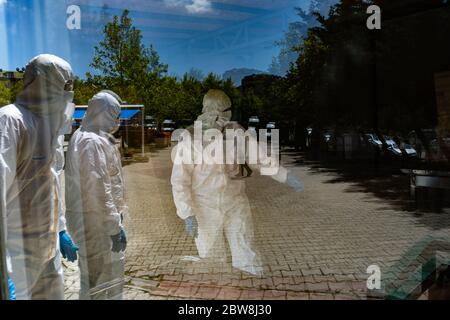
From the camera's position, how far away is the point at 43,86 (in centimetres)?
167

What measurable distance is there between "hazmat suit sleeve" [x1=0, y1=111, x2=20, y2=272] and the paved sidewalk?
102 centimetres

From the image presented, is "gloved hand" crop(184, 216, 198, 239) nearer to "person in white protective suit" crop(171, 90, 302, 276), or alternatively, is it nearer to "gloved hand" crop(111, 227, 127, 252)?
"person in white protective suit" crop(171, 90, 302, 276)

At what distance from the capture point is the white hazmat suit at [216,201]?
2.90 meters

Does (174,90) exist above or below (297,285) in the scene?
above

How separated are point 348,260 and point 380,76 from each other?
168cm

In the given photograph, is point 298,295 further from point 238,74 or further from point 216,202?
point 238,74

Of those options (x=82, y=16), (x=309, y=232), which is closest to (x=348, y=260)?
(x=309, y=232)

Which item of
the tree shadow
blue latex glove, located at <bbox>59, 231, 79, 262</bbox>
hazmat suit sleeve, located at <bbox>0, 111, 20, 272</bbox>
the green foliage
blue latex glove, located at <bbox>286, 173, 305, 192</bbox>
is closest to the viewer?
hazmat suit sleeve, located at <bbox>0, 111, 20, 272</bbox>

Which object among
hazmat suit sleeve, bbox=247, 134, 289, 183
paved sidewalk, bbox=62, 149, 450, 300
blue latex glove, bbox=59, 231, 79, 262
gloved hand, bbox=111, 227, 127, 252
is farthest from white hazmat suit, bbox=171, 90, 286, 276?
blue latex glove, bbox=59, 231, 79, 262

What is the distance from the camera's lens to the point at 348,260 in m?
3.23

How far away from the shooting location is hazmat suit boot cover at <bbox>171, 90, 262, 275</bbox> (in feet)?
9.52

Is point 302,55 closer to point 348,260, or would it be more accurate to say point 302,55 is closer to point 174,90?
point 174,90

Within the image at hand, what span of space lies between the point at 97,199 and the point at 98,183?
0.10 metres

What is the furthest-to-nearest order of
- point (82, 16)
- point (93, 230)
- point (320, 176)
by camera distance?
point (320, 176), point (82, 16), point (93, 230)
